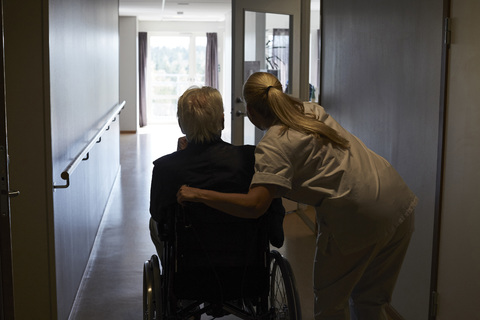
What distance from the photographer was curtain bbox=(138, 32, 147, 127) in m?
14.6

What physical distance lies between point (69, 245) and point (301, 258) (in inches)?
68.4

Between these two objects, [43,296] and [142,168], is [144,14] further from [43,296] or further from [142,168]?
[43,296]

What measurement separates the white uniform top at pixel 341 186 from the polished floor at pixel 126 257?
135cm

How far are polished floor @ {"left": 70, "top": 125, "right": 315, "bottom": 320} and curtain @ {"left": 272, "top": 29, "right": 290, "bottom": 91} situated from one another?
132 centimetres

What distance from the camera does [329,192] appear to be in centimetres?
214

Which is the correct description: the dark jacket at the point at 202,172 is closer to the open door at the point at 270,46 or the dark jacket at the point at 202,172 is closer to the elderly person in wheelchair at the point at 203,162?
the elderly person in wheelchair at the point at 203,162

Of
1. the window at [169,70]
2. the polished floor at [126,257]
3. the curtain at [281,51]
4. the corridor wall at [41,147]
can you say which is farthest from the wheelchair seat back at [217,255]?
the window at [169,70]

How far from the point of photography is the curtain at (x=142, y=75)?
14.6 m

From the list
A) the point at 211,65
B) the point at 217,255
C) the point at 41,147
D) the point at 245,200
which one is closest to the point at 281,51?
the point at 41,147

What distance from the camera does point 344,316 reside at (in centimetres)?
233

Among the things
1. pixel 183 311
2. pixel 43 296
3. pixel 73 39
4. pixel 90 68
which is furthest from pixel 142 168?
pixel 183 311

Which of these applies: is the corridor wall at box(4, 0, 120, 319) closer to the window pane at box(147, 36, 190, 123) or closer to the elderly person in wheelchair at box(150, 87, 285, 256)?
the elderly person in wheelchair at box(150, 87, 285, 256)

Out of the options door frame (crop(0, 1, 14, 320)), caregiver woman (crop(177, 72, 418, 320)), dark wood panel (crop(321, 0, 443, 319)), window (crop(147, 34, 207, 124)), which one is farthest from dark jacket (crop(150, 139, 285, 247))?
window (crop(147, 34, 207, 124))

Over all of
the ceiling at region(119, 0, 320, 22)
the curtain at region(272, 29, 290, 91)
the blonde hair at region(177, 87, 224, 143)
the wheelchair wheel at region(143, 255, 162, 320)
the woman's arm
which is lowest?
the wheelchair wheel at region(143, 255, 162, 320)
